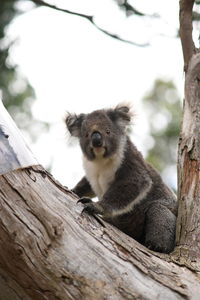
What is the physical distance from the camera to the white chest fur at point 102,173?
654 cm

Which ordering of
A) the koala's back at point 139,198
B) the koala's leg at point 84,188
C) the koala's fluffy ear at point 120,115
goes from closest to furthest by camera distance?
the koala's back at point 139,198, the koala's leg at point 84,188, the koala's fluffy ear at point 120,115

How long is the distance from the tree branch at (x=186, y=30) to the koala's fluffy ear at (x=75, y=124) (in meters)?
1.60

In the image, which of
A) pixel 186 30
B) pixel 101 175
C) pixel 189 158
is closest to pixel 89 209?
pixel 189 158

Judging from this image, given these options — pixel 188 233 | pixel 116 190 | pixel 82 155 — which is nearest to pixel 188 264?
pixel 188 233

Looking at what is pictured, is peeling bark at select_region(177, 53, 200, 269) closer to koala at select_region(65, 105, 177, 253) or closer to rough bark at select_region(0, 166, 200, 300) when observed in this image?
koala at select_region(65, 105, 177, 253)

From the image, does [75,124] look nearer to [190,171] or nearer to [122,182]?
[122,182]

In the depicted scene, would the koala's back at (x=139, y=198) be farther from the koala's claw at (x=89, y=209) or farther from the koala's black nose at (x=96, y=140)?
the koala's claw at (x=89, y=209)

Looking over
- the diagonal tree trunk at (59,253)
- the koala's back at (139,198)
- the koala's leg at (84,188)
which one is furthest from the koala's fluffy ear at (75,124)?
the diagonal tree trunk at (59,253)

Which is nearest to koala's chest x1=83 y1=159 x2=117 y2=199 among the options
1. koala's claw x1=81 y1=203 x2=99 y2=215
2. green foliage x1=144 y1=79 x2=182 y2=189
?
koala's claw x1=81 y1=203 x2=99 y2=215

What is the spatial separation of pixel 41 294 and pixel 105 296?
462 mm

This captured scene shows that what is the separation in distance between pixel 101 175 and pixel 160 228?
1184 millimetres

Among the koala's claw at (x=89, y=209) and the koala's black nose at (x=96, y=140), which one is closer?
the koala's claw at (x=89, y=209)

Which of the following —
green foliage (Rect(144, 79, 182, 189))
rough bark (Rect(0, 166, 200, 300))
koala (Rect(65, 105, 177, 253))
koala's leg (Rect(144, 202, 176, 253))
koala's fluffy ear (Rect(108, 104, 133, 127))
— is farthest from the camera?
green foliage (Rect(144, 79, 182, 189))

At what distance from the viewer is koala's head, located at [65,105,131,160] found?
668 cm
